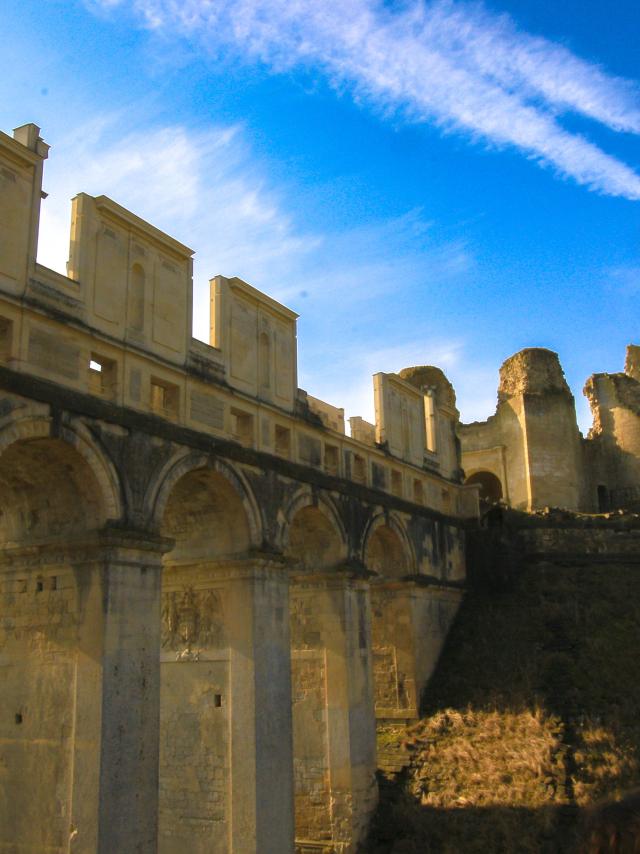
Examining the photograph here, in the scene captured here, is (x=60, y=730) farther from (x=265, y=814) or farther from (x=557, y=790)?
(x=557, y=790)

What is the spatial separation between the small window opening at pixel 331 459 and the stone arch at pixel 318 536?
79 cm

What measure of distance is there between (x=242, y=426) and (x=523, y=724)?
8.96 meters

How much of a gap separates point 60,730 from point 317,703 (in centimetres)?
744

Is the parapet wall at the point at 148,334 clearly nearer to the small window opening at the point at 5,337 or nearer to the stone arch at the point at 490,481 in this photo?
the small window opening at the point at 5,337

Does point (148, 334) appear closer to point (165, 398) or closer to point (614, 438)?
point (165, 398)

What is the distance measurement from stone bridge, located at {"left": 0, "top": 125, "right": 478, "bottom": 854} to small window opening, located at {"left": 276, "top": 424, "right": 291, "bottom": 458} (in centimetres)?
4

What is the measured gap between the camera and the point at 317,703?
1888 cm

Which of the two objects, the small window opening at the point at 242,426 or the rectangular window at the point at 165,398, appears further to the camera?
the small window opening at the point at 242,426

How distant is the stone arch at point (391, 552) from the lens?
21.8 metres

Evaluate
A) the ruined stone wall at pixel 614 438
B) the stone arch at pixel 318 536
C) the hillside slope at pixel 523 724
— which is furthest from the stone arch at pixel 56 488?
the ruined stone wall at pixel 614 438

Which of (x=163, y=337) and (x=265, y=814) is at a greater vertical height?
(x=163, y=337)

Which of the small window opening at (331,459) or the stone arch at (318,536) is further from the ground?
the small window opening at (331,459)

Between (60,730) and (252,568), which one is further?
(252,568)

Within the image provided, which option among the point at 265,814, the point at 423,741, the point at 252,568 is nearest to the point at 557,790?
the point at 423,741
